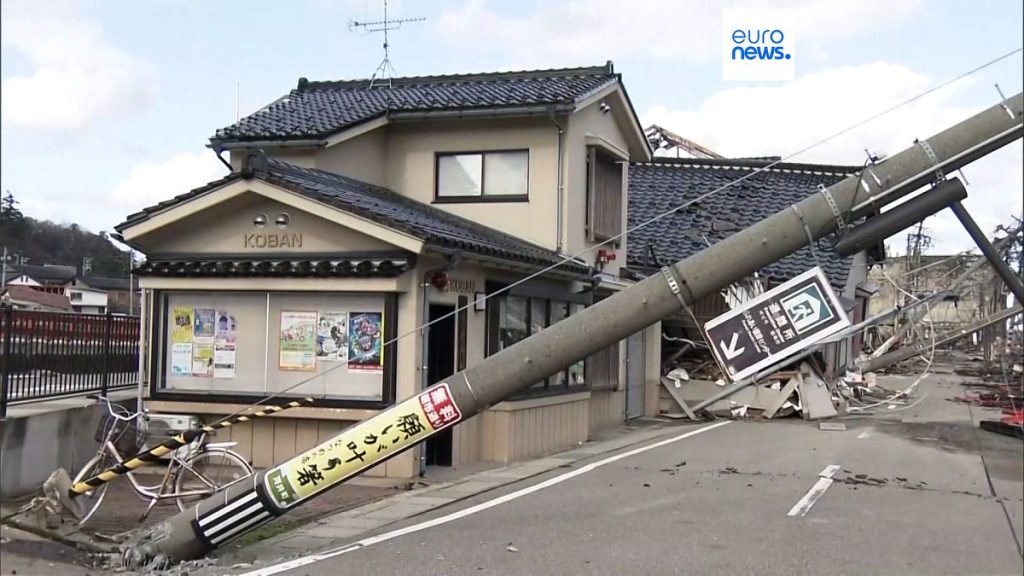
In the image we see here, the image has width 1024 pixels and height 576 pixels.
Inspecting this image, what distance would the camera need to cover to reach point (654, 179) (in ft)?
84.7

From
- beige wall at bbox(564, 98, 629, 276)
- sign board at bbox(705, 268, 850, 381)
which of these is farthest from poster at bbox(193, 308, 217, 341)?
sign board at bbox(705, 268, 850, 381)

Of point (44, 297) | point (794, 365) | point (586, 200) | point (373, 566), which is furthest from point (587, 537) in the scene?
point (794, 365)

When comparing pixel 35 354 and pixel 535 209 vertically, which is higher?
pixel 535 209

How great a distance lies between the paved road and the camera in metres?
6.89

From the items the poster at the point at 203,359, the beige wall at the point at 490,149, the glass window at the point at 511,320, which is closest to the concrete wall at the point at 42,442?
the poster at the point at 203,359

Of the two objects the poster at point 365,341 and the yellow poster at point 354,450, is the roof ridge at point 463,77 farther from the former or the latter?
the yellow poster at point 354,450

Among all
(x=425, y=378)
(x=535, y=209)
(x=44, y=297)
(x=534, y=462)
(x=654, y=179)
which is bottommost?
(x=534, y=462)

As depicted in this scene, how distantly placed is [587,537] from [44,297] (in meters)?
7.61

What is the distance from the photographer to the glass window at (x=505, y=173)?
15023 mm

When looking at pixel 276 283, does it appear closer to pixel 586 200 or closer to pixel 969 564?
pixel 586 200

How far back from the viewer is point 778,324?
5895 millimetres

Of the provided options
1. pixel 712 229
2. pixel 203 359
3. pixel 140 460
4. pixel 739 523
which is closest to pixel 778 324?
pixel 739 523

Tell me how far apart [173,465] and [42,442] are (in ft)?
7.65

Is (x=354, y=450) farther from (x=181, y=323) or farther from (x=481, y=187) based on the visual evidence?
(x=481, y=187)
